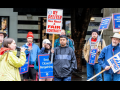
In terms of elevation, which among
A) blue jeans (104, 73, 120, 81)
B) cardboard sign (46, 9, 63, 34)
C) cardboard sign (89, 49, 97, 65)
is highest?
cardboard sign (46, 9, 63, 34)

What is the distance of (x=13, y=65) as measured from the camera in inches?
164

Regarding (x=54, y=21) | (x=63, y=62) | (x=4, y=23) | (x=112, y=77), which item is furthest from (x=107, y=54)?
(x=4, y=23)

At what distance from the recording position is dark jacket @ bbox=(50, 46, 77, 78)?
4791 mm

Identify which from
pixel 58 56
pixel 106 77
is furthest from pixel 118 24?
pixel 58 56

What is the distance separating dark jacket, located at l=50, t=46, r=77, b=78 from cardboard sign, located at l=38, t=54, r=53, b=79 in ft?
3.46

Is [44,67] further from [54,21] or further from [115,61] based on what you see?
[115,61]

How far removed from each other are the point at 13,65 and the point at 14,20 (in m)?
8.91

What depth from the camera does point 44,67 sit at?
5953 mm

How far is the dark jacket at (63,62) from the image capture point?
479cm

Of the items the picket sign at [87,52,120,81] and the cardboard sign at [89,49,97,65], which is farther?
the cardboard sign at [89,49,97,65]

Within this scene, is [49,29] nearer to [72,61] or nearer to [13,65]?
[72,61]

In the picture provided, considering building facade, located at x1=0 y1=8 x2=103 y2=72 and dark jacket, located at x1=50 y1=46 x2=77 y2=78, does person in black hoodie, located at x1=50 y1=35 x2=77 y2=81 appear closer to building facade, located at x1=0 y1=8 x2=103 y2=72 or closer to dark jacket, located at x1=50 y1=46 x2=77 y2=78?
dark jacket, located at x1=50 y1=46 x2=77 y2=78

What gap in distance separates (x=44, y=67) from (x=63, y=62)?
1.32m

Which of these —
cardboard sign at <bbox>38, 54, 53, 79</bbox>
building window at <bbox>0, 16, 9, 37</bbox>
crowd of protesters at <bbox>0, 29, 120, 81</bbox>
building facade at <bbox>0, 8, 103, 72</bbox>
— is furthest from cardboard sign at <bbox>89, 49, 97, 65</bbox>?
building window at <bbox>0, 16, 9, 37</bbox>
